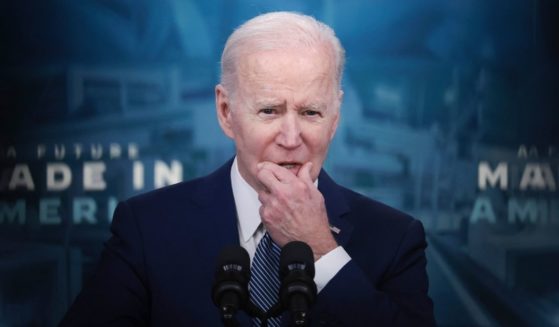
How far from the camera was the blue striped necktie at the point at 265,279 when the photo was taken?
2.08 metres

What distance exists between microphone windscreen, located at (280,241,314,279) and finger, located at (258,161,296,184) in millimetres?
482

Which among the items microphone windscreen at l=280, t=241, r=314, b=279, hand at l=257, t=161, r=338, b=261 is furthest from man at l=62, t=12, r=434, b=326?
microphone windscreen at l=280, t=241, r=314, b=279

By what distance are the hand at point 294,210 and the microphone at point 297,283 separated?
0.40 metres

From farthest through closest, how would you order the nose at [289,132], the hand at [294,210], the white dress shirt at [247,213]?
the white dress shirt at [247,213]
the nose at [289,132]
the hand at [294,210]

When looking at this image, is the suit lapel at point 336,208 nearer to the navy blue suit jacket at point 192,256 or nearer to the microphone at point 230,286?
the navy blue suit jacket at point 192,256

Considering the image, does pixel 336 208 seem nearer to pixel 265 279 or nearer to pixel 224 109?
pixel 265 279

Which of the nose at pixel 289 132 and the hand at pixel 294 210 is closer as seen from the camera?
the hand at pixel 294 210

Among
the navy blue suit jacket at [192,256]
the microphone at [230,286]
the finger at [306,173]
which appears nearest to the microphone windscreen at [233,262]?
the microphone at [230,286]

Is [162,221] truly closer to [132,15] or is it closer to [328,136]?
[328,136]

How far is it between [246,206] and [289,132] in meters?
0.35

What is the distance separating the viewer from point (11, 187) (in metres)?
3.68

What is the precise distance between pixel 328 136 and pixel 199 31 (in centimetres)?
176

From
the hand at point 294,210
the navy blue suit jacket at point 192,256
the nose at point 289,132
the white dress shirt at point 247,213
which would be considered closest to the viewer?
the hand at point 294,210

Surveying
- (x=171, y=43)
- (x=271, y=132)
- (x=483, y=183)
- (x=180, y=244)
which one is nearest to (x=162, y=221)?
(x=180, y=244)
